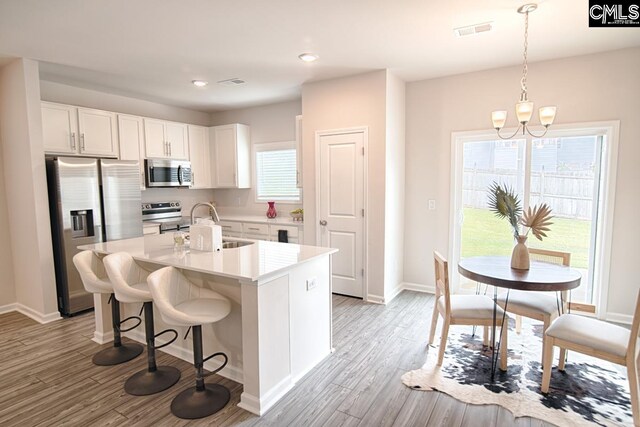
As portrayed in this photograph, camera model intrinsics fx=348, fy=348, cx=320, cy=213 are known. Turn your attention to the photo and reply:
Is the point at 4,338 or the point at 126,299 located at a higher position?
the point at 126,299

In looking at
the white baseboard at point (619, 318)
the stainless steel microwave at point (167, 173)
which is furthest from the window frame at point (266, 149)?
the white baseboard at point (619, 318)

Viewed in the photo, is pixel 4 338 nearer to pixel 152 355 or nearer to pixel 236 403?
pixel 152 355

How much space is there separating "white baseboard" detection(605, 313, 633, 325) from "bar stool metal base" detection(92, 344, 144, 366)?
15.3ft

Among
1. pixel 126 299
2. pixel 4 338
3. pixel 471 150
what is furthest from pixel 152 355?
pixel 471 150

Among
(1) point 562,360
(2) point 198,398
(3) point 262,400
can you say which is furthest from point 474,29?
(2) point 198,398

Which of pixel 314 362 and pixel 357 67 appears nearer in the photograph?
pixel 314 362

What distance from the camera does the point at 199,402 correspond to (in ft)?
7.68

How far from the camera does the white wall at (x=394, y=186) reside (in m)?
4.15

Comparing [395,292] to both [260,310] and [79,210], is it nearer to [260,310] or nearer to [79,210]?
[260,310]

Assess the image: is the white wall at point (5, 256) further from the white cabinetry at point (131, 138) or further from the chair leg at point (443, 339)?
the chair leg at point (443, 339)

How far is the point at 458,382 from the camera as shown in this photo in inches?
101

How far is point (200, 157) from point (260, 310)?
439 centimetres

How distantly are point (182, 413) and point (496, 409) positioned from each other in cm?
204

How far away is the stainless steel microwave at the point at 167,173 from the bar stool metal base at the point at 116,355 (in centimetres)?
262
